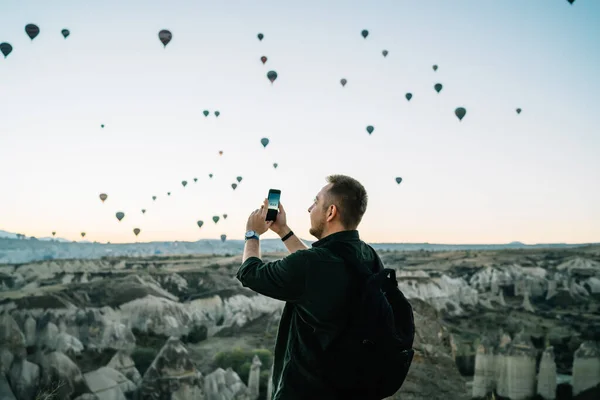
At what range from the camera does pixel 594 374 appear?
Answer: 103 feet

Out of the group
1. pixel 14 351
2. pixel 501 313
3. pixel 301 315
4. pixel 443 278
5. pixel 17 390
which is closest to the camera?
pixel 301 315

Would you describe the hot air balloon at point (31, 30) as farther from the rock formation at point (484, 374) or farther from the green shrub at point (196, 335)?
the rock formation at point (484, 374)

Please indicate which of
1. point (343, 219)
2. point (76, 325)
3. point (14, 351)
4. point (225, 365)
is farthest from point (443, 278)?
point (343, 219)

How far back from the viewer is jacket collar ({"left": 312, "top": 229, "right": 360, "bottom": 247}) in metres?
2.42

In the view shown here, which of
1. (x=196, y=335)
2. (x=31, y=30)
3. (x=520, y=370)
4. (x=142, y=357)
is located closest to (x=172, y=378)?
(x=142, y=357)

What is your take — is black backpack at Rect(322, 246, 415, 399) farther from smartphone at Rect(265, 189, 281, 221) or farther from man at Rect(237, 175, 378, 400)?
smartphone at Rect(265, 189, 281, 221)

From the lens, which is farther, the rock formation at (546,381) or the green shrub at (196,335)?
the green shrub at (196,335)

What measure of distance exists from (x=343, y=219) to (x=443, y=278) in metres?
67.2

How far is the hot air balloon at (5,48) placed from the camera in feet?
86.0

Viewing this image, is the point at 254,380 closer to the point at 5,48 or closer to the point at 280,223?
the point at 5,48

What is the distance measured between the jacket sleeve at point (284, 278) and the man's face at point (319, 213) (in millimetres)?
253

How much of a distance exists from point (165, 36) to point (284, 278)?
2483 centimetres

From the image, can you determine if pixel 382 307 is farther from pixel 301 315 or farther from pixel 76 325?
pixel 76 325

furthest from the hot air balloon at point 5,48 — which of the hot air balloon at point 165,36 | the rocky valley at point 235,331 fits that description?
the rocky valley at point 235,331
